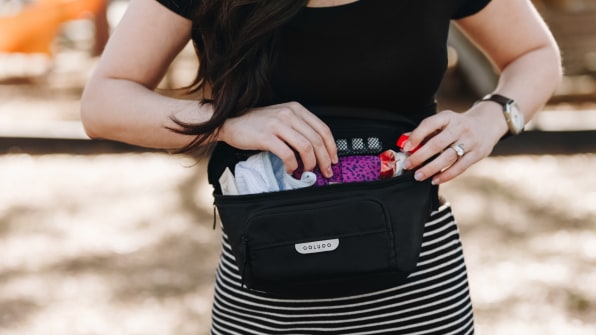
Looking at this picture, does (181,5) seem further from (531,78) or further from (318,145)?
(531,78)

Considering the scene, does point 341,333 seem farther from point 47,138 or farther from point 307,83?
point 47,138

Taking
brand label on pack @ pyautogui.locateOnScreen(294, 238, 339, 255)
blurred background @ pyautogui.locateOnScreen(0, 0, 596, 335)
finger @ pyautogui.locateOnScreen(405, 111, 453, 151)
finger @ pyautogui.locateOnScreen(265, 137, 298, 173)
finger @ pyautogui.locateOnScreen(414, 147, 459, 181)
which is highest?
finger @ pyautogui.locateOnScreen(405, 111, 453, 151)

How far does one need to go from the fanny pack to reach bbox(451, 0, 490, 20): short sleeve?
0.38 meters

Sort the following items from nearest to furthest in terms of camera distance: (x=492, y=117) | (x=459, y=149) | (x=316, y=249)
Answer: (x=316, y=249), (x=459, y=149), (x=492, y=117)

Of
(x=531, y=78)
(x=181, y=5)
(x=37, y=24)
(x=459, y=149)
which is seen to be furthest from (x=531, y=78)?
(x=37, y=24)

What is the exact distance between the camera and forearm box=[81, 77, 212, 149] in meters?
1.52

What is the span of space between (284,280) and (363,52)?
0.40 m

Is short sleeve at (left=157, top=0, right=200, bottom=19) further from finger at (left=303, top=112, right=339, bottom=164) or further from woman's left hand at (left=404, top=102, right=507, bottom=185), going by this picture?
woman's left hand at (left=404, top=102, right=507, bottom=185)

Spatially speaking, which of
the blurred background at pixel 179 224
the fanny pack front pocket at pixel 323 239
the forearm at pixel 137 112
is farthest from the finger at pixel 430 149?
the blurred background at pixel 179 224

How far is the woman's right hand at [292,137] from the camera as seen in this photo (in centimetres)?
141

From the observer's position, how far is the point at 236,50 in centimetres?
147

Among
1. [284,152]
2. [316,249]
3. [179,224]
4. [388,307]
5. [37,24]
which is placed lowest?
[37,24]

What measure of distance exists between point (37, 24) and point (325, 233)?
873 centimetres

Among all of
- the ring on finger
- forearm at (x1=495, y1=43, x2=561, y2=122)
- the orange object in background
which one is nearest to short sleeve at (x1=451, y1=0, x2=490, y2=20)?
forearm at (x1=495, y1=43, x2=561, y2=122)
